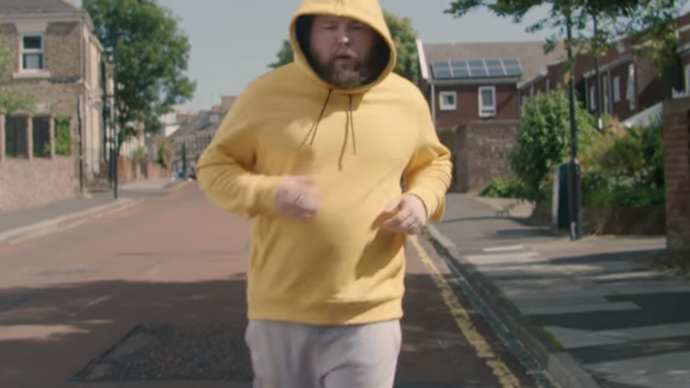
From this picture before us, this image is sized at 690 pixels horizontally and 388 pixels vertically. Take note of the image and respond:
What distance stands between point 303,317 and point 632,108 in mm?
40713

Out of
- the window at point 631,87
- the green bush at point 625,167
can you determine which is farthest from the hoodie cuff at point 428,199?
the window at point 631,87

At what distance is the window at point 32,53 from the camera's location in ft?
160

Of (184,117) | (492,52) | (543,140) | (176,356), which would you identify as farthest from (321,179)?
(184,117)

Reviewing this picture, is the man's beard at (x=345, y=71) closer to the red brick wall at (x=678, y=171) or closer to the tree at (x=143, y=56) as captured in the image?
the red brick wall at (x=678, y=171)

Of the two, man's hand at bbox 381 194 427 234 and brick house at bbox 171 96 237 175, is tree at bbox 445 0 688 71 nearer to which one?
man's hand at bbox 381 194 427 234

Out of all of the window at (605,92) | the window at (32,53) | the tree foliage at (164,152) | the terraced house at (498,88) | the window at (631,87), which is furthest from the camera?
the tree foliage at (164,152)

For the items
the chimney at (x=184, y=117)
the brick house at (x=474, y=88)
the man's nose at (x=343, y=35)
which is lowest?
the man's nose at (x=343, y=35)

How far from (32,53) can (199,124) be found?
109 m

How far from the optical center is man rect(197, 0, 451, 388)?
126 inches

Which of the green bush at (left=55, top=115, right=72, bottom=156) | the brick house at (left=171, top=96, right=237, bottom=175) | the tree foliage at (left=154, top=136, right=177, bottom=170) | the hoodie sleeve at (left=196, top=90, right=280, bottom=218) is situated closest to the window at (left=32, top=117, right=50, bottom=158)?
the green bush at (left=55, top=115, right=72, bottom=156)

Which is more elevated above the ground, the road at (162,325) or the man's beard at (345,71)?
the man's beard at (345,71)

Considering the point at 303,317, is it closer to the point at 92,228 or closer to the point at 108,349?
the point at 108,349

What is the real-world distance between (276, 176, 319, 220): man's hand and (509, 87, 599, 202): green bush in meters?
21.1

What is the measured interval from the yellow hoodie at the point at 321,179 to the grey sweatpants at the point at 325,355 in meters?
0.04
